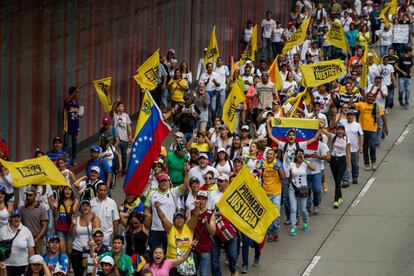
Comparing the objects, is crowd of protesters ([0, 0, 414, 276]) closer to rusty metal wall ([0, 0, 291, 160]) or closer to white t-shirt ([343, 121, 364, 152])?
white t-shirt ([343, 121, 364, 152])

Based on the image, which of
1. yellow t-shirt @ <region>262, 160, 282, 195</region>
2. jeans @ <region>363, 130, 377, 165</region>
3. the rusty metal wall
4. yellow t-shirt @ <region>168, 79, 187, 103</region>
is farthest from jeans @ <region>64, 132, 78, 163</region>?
jeans @ <region>363, 130, 377, 165</region>

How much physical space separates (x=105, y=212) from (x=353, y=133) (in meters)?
7.45

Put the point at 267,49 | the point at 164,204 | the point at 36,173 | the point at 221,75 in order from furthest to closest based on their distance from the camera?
the point at 267,49 < the point at 221,75 < the point at 164,204 < the point at 36,173

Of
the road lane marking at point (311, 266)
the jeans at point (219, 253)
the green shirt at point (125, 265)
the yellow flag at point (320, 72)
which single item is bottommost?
the road lane marking at point (311, 266)

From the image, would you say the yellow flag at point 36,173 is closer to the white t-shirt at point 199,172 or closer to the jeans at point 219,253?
the jeans at point 219,253

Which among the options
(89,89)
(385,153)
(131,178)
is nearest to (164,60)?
(89,89)

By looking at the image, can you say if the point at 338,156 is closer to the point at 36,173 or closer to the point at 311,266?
the point at 311,266

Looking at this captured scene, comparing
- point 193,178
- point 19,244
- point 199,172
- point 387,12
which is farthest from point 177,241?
point 387,12

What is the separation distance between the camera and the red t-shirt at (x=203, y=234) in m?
19.9

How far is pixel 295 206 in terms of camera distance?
23297 millimetres

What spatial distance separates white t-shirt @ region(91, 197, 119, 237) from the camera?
66.5ft

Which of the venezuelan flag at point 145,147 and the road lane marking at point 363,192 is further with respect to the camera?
the road lane marking at point 363,192

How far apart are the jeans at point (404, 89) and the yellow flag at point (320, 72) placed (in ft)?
18.5

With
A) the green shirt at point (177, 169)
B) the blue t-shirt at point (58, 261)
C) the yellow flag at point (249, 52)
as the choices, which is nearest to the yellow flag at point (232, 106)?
the green shirt at point (177, 169)
